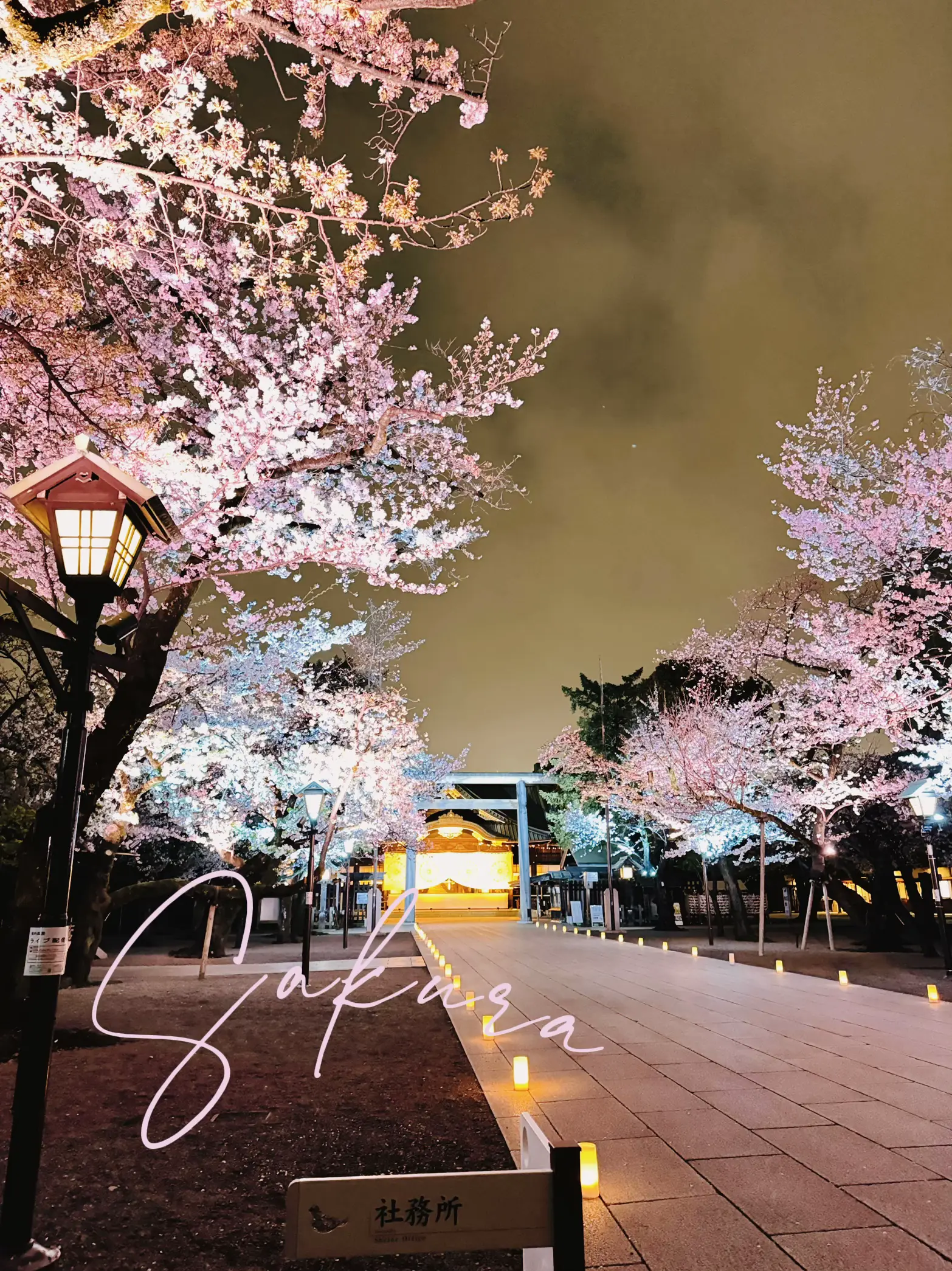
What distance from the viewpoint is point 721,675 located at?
2866 centimetres

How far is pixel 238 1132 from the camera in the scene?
574 centimetres

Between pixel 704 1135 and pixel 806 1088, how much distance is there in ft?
6.17

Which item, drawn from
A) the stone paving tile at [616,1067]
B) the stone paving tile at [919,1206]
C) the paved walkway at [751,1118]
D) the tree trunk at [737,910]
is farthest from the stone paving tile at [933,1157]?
the tree trunk at [737,910]

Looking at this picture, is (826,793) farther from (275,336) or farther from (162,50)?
(162,50)

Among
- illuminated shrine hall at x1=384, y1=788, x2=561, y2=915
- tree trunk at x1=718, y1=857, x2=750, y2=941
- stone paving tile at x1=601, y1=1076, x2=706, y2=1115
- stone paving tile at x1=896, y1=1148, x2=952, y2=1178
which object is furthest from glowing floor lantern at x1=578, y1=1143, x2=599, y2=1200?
illuminated shrine hall at x1=384, y1=788, x2=561, y2=915

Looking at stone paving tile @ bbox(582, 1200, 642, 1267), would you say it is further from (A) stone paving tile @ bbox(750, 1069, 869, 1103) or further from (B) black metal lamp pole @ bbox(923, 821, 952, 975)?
(B) black metal lamp pole @ bbox(923, 821, 952, 975)

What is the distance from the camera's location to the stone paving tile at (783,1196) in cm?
402

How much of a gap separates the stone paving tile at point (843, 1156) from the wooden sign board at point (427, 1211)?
3.20m

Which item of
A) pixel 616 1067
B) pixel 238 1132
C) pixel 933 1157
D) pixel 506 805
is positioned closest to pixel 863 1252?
pixel 933 1157

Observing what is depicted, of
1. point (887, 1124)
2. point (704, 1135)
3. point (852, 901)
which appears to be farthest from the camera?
point (852, 901)

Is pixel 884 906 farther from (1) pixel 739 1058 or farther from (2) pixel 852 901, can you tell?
(1) pixel 739 1058

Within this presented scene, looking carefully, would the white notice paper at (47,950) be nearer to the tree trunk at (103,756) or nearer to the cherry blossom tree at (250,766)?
the tree trunk at (103,756)

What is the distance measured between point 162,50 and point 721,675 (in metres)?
26.6

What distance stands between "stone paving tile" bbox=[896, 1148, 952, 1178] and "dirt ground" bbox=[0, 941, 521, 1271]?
2724 millimetres
